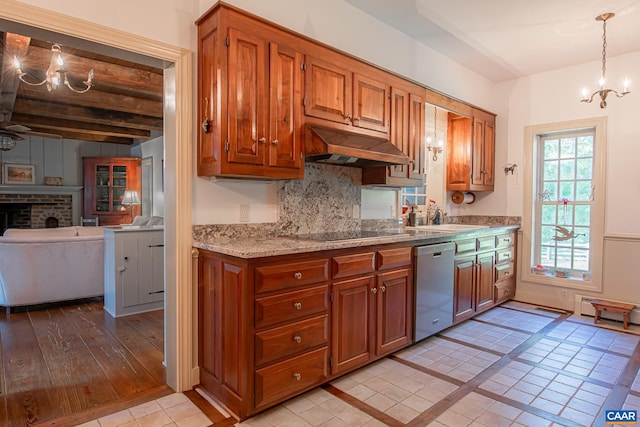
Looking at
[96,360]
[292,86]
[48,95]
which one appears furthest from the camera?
[48,95]

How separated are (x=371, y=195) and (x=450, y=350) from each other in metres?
1.57

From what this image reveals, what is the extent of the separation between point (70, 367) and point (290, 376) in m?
1.75

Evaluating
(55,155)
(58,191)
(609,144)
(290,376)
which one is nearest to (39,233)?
(290,376)

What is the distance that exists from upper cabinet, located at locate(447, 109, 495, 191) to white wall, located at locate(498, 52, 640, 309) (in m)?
0.33

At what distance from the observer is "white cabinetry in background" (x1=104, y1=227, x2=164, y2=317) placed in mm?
3770

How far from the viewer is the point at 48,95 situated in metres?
4.39

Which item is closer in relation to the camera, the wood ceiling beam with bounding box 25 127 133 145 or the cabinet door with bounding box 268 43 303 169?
the cabinet door with bounding box 268 43 303 169

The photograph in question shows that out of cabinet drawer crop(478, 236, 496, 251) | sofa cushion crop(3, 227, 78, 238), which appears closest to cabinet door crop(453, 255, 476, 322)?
cabinet drawer crop(478, 236, 496, 251)

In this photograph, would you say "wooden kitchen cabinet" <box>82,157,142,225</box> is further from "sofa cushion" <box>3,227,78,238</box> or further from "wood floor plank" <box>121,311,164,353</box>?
"wood floor plank" <box>121,311,164,353</box>

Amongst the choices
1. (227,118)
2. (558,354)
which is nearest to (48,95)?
(227,118)

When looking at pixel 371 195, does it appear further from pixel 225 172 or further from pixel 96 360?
pixel 96 360

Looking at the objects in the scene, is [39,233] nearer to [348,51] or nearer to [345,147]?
[345,147]

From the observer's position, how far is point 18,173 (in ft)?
24.1

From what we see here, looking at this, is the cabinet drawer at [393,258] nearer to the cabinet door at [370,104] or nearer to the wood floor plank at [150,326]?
the cabinet door at [370,104]
